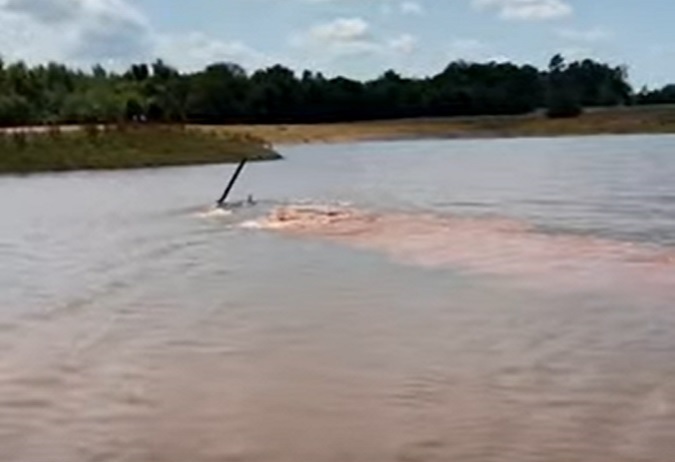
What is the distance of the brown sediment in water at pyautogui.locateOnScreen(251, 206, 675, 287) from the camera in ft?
60.5

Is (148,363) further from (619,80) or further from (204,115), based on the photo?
(619,80)

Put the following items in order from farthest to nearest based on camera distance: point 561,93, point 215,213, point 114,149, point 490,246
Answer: point 561,93
point 114,149
point 215,213
point 490,246

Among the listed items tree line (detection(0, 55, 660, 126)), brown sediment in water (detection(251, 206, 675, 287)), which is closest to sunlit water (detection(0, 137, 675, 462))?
brown sediment in water (detection(251, 206, 675, 287))

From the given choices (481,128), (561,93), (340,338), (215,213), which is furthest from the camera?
(561,93)

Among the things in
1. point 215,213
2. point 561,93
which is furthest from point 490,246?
point 561,93

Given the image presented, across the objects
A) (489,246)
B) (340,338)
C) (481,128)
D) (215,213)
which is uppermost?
(340,338)

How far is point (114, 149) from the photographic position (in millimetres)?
61812

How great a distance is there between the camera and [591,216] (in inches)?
1172

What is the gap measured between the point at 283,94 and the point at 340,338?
362ft

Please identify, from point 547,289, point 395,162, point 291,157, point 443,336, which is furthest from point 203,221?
point 291,157

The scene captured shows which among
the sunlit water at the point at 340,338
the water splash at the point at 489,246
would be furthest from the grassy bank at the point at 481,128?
the sunlit water at the point at 340,338

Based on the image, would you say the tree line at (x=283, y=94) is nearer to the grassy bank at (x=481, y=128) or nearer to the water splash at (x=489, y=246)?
the grassy bank at (x=481, y=128)

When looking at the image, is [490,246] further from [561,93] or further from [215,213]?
[561,93]

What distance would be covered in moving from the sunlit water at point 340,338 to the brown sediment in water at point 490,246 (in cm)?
7
